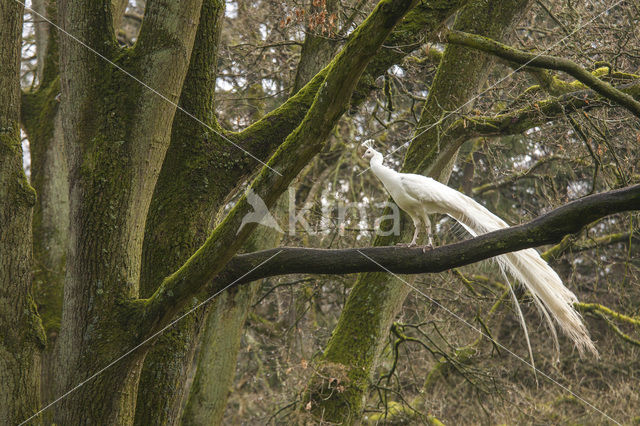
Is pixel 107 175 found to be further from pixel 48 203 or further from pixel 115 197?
pixel 48 203

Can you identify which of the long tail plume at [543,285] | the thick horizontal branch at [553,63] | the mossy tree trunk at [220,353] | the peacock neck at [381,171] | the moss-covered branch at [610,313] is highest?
the thick horizontal branch at [553,63]

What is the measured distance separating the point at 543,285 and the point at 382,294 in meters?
2.15

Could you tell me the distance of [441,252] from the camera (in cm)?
363

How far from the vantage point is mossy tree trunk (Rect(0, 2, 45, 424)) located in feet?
11.4

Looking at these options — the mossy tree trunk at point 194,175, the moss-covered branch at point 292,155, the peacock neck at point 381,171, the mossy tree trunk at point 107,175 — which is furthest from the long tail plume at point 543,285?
the mossy tree trunk at point 107,175

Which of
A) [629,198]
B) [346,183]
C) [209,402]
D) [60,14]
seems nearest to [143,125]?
[60,14]

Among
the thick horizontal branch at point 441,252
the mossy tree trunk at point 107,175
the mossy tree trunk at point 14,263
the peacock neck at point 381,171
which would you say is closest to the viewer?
the thick horizontal branch at point 441,252

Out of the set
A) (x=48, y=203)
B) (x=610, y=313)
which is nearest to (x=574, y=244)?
(x=610, y=313)

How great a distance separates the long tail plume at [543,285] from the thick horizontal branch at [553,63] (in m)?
1.18

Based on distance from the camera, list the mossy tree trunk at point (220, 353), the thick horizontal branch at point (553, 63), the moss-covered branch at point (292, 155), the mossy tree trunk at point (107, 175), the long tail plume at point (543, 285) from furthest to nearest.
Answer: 1. the mossy tree trunk at point (220, 353)
2. the thick horizontal branch at point (553, 63)
3. the long tail plume at point (543, 285)
4. the mossy tree trunk at point (107, 175)
5. the moss-covered branch at point (292, 155)

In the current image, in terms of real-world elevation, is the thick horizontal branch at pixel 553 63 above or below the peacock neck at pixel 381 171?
above

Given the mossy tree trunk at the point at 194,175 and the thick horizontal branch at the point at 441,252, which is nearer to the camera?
the thick horizontal branch at the point at 441,252

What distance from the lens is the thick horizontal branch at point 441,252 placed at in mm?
3194

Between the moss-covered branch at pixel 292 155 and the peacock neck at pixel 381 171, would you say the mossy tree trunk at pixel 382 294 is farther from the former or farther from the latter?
the moss-covered branch at pixel 292 155
